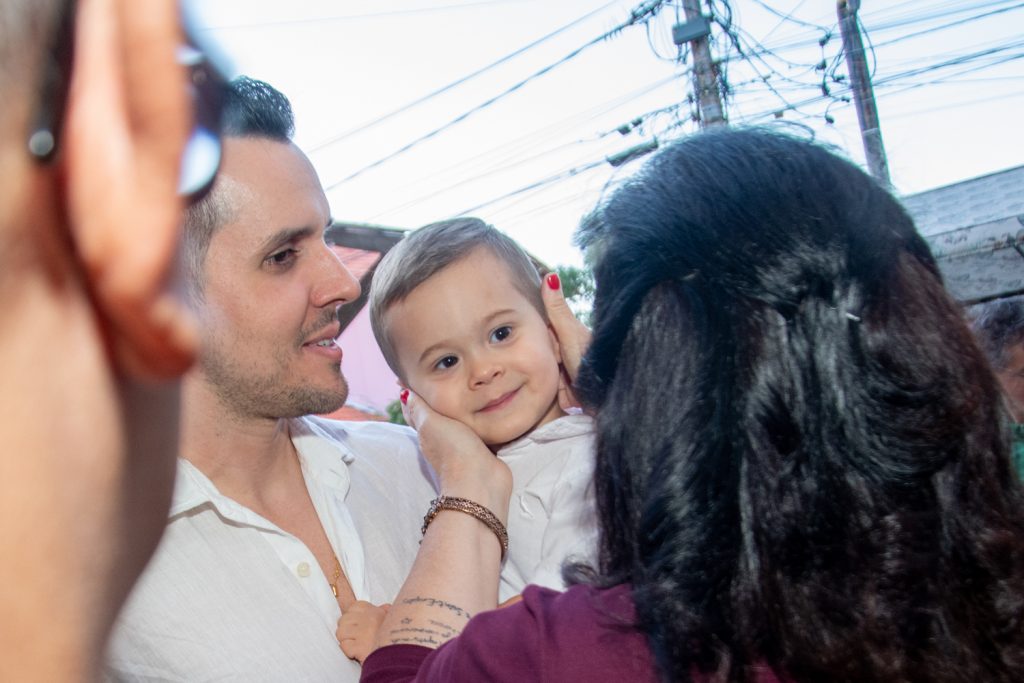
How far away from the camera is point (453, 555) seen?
176 cm

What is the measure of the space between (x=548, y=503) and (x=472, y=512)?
31cm

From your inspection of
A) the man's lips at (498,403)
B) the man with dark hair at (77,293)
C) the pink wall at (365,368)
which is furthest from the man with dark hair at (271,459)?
the pink wall at (365,368)

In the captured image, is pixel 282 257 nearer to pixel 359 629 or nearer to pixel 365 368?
pixel 359 629

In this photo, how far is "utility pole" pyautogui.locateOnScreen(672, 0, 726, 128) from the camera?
10780 mm

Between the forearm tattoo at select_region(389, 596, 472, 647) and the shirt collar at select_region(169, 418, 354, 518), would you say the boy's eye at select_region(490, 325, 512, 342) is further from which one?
the forearm tattoo at select_region(389, 596, 472, 647)

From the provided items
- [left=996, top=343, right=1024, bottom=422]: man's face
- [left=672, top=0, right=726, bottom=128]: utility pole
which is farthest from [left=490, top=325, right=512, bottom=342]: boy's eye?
[left=672, top=0, right=726, bottom=128]: utility pole

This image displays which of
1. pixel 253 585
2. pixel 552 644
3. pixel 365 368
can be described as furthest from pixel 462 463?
pixel 365 368

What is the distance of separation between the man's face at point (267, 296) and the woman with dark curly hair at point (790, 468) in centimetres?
122

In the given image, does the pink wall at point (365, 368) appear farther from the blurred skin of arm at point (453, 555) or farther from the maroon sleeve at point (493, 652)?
the maroon sleeve at point (493, 652)

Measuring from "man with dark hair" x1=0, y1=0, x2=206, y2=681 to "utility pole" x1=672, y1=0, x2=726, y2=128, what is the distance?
11038mm

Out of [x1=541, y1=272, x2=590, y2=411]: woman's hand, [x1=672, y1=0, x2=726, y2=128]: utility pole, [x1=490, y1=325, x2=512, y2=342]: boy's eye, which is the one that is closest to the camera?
[x1=541, y1=272, x2=590, y2=411]: woman's hand

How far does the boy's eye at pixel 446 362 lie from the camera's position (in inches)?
100.0

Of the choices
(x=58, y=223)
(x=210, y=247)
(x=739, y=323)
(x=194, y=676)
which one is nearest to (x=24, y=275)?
(x=58, y=223)

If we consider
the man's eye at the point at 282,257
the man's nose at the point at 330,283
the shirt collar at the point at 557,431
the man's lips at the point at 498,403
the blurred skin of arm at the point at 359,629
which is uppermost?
the man's eye at the point at 282,257
